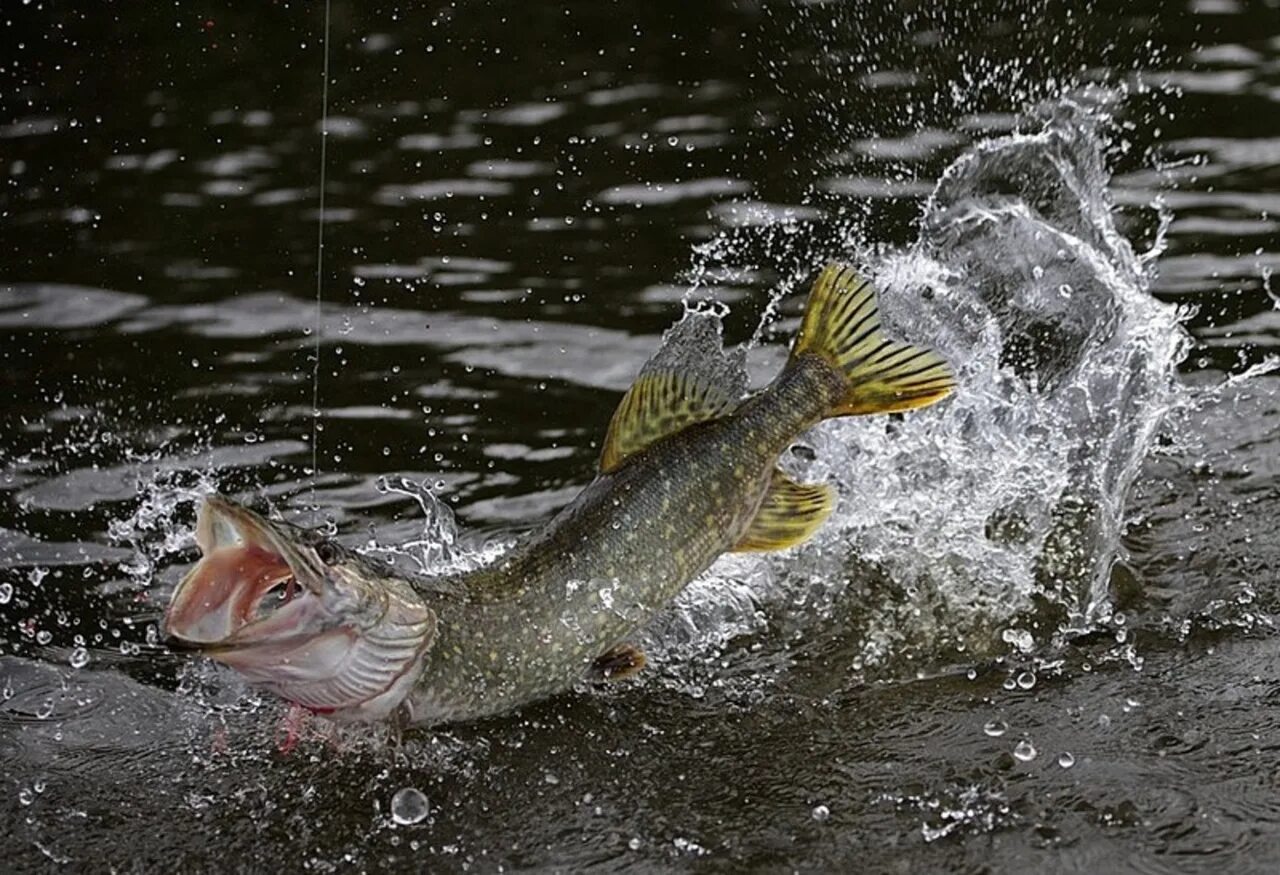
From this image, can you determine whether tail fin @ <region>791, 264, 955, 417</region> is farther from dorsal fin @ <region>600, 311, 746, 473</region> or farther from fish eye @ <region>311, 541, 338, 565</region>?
fish eye @ <region>311, 541, 338, 565</region>

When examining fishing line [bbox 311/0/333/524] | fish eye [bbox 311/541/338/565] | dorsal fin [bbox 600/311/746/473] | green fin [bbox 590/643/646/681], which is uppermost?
dorsal fin [bbox 600/311/746/473]

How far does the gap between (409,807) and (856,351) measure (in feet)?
6.15

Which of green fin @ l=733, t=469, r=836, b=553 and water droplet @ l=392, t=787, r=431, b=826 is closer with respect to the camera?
water droplet @ l=392, t=787, r=431, b=826

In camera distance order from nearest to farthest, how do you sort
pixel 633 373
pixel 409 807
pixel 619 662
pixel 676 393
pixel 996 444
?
pixel 409 807 < pixel 619 662 < pixel 676 393 < pixel 996 444 < pixel 633 373

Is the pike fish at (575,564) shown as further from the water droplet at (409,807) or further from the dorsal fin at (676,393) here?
the water droplet at (409,807)

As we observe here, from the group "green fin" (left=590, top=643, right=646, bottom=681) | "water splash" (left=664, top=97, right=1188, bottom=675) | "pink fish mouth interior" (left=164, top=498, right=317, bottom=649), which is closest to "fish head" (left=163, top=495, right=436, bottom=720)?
"pink fish mouth interior" (left=164, top=498, right=317, bottom=649)

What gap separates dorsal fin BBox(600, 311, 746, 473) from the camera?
17.2 feet

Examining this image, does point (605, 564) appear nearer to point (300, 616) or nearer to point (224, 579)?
point (300, 616)

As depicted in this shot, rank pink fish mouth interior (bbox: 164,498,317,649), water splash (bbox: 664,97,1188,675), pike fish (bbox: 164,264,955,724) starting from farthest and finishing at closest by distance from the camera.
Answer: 1. water splash (bbox: 664,97,1188,675)
2. pike fish (bbox: 164,264,955,724)
3. pink fish mouth interior (bbox: 164,498,317,649)

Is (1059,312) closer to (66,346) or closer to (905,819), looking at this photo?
(905,819)

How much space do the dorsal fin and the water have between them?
2.68ft

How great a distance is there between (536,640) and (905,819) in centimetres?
109

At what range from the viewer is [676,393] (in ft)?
17.3

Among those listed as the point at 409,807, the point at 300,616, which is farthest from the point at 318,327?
the point at 300,616
